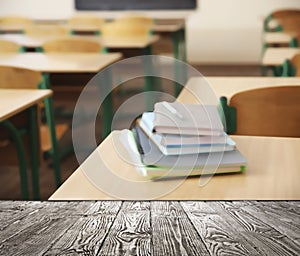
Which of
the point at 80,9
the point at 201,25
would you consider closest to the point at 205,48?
the point at 201,25

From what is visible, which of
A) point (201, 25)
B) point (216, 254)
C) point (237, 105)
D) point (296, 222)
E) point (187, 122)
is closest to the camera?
point (216, 254)

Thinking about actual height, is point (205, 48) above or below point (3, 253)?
below

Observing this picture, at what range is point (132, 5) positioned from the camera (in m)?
8.48

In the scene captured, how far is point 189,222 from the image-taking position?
1050 mm

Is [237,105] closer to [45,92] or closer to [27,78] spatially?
[45,92]

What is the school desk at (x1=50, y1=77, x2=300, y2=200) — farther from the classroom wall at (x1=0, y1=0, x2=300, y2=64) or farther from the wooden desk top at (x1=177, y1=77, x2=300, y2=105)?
the classroom wall at (x1=0, y1=0, x2=300, y2=64)

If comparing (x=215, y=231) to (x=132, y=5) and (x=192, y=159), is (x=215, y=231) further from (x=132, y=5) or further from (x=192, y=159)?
(x=132, y=5)

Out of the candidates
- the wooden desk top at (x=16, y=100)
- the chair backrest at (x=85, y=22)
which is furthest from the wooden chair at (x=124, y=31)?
the wooden desk top at (x=16, y=100)

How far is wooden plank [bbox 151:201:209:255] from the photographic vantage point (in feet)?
3.02

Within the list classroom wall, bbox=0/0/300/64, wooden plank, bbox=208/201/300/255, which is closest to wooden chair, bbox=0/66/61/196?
wooden plank, bbox=208/201/300/255

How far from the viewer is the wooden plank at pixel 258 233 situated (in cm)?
91

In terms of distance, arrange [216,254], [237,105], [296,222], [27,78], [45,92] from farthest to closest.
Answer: [27,78] < [45,92] < [237,105] < [296,222] < [216,254]

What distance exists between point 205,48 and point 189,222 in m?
7.53

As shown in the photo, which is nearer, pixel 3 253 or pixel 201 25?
pixel 3 253
